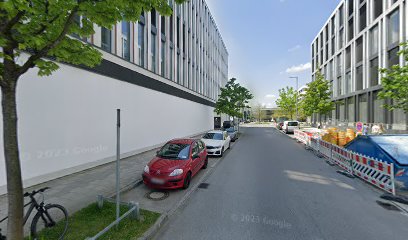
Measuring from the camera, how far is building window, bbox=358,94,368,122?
87.3 feet

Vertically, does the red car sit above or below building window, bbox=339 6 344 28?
below

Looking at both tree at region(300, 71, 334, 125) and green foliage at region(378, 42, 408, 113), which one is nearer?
green foliage at region(378, 42, 408, 113)

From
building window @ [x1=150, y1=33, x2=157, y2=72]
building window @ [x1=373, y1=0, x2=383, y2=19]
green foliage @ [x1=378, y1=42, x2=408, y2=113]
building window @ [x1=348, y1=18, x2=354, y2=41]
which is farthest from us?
building window @ [x1=348, y1=18, x2=354, y2=41]

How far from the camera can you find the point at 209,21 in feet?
96.8

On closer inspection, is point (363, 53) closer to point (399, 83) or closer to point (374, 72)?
point (374, 72)

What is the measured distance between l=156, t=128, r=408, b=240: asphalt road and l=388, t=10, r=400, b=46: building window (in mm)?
22726

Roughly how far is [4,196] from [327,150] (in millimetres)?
13586

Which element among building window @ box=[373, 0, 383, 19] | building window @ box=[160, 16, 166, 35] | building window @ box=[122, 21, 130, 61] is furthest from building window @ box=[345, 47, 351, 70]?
building window @ box=[122, 21, 130, 61]

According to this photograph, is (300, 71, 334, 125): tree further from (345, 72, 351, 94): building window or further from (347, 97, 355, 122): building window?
(345, 72, 351, 94): building window

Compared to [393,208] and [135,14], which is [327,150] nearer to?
[393,208]

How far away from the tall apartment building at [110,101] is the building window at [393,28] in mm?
21884

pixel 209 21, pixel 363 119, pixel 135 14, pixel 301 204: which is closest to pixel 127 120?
pixel 135 14

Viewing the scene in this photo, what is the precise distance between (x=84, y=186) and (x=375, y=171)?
960 cm

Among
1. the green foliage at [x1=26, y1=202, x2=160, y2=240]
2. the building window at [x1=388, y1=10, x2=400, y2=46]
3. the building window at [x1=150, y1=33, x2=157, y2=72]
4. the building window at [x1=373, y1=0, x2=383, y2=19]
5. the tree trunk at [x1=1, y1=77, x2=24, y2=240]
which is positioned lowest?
the green foliage at [x1=26, y1=202, x2=160, y2=240]
